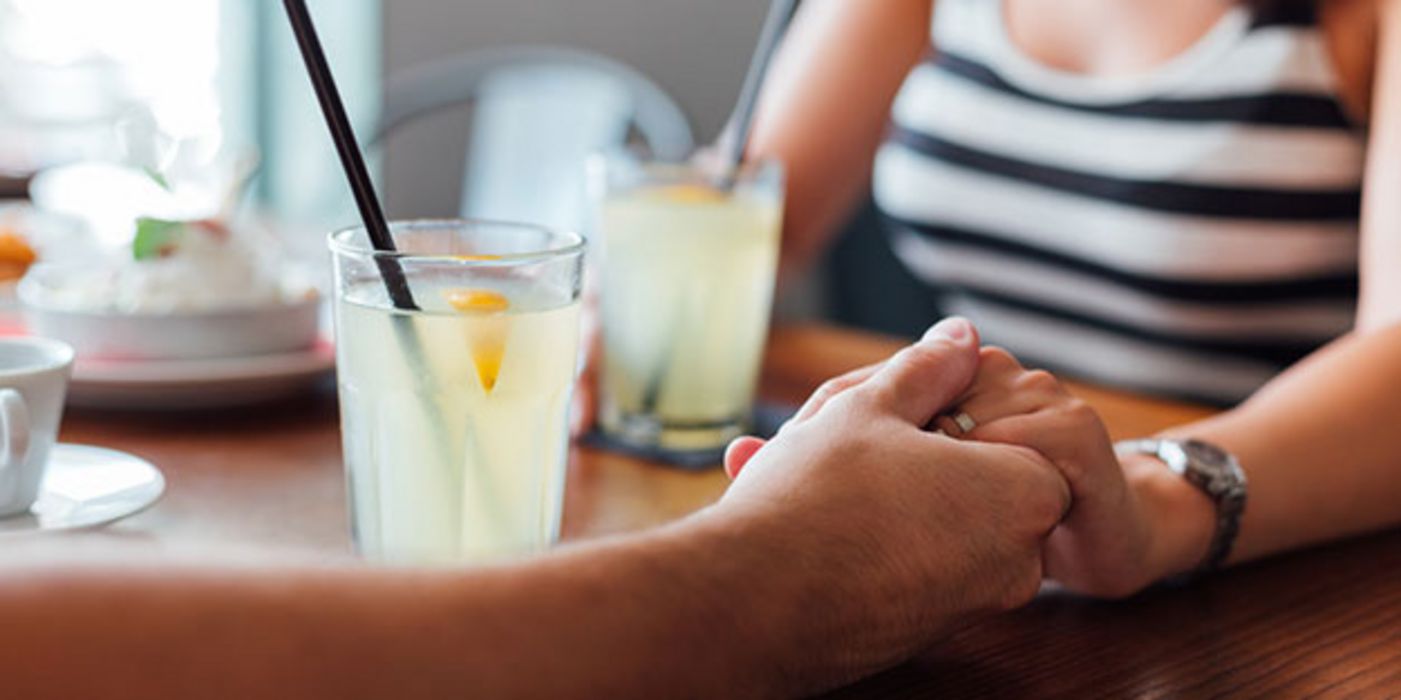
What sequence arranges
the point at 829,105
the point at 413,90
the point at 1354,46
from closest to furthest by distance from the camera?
the point at 1354,46, the point at 829,105, the point at 413,90

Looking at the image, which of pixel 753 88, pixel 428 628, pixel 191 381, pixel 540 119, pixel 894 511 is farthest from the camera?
pixel 540 119

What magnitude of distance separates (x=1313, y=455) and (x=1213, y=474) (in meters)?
0.10

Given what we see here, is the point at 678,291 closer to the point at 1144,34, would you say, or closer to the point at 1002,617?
the point at 1002,617

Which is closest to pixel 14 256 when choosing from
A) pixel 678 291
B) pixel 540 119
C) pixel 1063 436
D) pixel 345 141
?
pixel 678 291

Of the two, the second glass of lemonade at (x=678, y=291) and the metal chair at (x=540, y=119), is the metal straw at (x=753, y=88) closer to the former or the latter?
the second glass of lemonade at (x=678, y=291)

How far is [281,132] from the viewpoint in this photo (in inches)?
121

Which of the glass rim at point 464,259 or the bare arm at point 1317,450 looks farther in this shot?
the bare arm at point 1317,450

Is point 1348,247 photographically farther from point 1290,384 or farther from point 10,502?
point 10,502

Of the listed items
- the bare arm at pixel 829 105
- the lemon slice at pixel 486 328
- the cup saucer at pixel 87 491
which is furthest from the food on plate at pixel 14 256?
the lemon slice at pixel 486 328

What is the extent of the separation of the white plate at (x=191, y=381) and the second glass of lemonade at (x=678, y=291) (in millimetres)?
207

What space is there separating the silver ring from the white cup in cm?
45

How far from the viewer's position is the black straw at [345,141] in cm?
74

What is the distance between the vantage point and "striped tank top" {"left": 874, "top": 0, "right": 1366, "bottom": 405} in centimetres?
143

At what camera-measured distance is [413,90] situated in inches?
106
